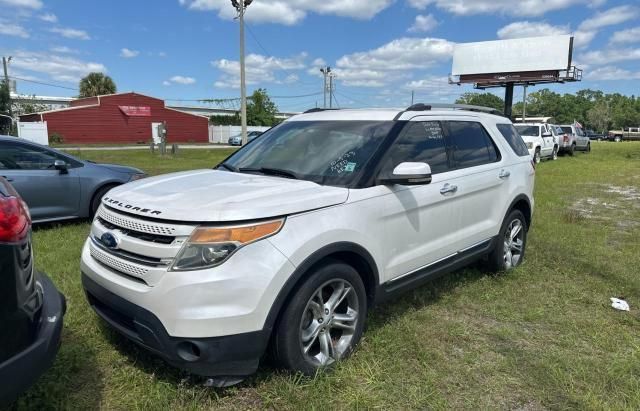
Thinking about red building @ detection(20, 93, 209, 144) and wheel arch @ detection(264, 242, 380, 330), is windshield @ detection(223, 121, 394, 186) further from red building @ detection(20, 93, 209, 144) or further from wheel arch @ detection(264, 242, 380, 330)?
red building @ detection(20, 93, 209, 144)

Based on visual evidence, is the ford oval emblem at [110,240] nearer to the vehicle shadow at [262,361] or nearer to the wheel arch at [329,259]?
the vehicle shadow at [262,361]

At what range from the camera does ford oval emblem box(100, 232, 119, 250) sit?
290 centimetres

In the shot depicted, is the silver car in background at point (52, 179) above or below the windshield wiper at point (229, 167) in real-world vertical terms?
below

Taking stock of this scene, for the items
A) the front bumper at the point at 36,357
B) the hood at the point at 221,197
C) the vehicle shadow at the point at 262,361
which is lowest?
the vehicle shadow at the point at 262,361

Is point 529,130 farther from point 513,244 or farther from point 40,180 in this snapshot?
point 40,180

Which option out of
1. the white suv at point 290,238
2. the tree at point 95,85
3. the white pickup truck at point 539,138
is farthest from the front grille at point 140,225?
the tree at point 95,85

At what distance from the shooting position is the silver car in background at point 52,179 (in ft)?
21.3

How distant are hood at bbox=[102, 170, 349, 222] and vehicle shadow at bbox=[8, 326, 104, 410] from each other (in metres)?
1.08

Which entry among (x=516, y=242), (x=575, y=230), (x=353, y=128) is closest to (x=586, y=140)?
(x=575, y=230)

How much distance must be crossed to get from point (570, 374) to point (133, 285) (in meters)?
2.90

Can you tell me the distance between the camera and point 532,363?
341 cm

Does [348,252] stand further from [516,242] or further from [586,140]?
[586,140]

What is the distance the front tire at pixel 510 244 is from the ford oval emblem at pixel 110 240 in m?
3.66

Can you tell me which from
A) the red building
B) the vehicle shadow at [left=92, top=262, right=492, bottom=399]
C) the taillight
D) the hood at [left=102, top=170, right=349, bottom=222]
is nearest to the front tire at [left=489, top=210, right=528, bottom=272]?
the vehicle shadow at [left=92, top=262, right=492, bottom=399]
